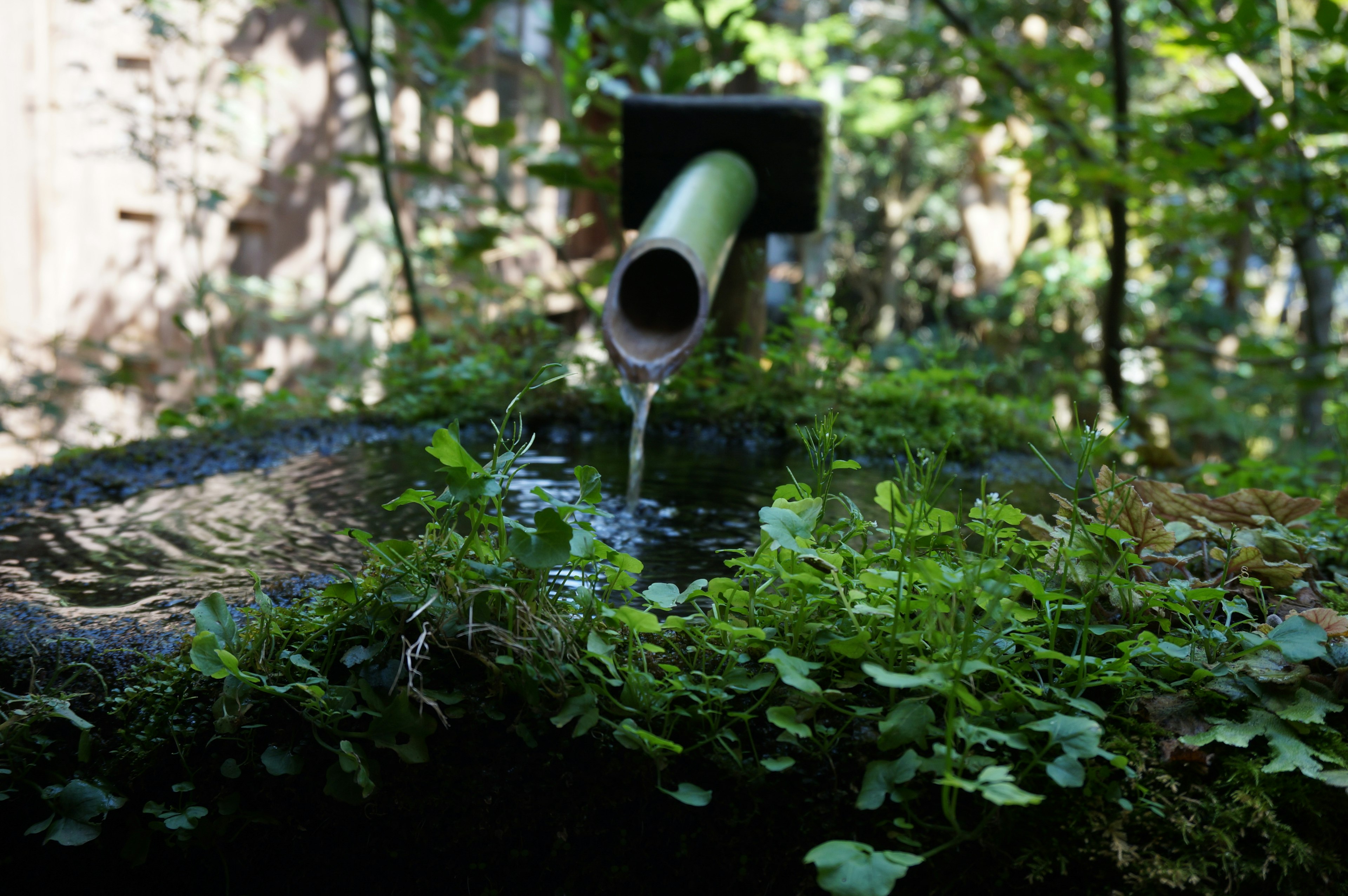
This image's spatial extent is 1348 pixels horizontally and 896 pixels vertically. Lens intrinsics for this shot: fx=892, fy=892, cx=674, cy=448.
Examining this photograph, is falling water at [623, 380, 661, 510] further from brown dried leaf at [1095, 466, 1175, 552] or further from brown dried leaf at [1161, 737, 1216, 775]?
brown dried leaf at [1161, 737, 1216, 775]

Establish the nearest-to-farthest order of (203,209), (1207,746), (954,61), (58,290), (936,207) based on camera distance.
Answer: (1207,746)
(58,290)
(203,209)
(954,61)
(936,207)

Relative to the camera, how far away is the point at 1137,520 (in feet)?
4.91

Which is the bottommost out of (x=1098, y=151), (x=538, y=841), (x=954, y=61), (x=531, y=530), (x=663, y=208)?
(x=538, y=841)

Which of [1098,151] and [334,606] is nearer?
[334,606]

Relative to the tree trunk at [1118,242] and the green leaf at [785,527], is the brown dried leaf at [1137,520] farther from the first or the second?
the tree trunk at [1118,242]

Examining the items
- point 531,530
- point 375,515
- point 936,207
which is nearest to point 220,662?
point 531,530

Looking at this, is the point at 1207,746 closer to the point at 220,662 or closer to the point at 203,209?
the point at 220,662

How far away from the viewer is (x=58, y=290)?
20.5 ft

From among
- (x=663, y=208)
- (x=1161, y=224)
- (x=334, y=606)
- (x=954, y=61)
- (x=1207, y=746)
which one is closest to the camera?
(x=1207, y=746)

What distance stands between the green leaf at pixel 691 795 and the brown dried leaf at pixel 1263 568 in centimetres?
98

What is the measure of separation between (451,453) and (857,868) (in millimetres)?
687

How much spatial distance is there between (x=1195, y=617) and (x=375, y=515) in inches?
70.4

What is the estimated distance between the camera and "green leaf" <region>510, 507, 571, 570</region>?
1144 millimetres

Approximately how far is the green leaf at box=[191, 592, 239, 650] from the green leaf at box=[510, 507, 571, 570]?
0.41 metres
